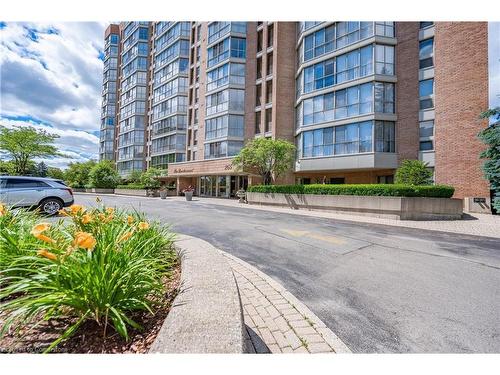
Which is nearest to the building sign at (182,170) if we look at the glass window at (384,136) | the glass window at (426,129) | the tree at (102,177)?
the tree at (102,177)

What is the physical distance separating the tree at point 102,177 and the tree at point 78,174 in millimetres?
6149

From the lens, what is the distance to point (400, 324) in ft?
9.29

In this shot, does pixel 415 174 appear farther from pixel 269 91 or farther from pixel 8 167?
pixel 8 167

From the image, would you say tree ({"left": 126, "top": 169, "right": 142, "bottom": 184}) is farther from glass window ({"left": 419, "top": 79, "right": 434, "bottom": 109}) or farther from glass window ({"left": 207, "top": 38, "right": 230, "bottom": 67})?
glass window ({"left": 419, "top": 79, "right": 434, "bottom": 109})

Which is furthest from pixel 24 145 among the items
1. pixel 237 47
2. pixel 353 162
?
pixel 353 162

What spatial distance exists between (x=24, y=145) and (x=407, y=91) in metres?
44.3

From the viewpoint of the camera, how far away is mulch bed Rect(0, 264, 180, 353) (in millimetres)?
1823

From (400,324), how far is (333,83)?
23148mm

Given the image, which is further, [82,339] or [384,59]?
[384,59]

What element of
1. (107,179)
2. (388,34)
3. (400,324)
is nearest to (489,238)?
(400,324)

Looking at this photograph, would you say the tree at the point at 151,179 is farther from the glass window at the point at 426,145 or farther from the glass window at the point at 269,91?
the glass window at the point at 426,145

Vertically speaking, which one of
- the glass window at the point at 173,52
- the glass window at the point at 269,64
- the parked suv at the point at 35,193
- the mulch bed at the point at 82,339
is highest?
the glass window at the point at 173,52

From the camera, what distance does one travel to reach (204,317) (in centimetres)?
189

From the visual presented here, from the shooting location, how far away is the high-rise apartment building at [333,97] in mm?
17172
